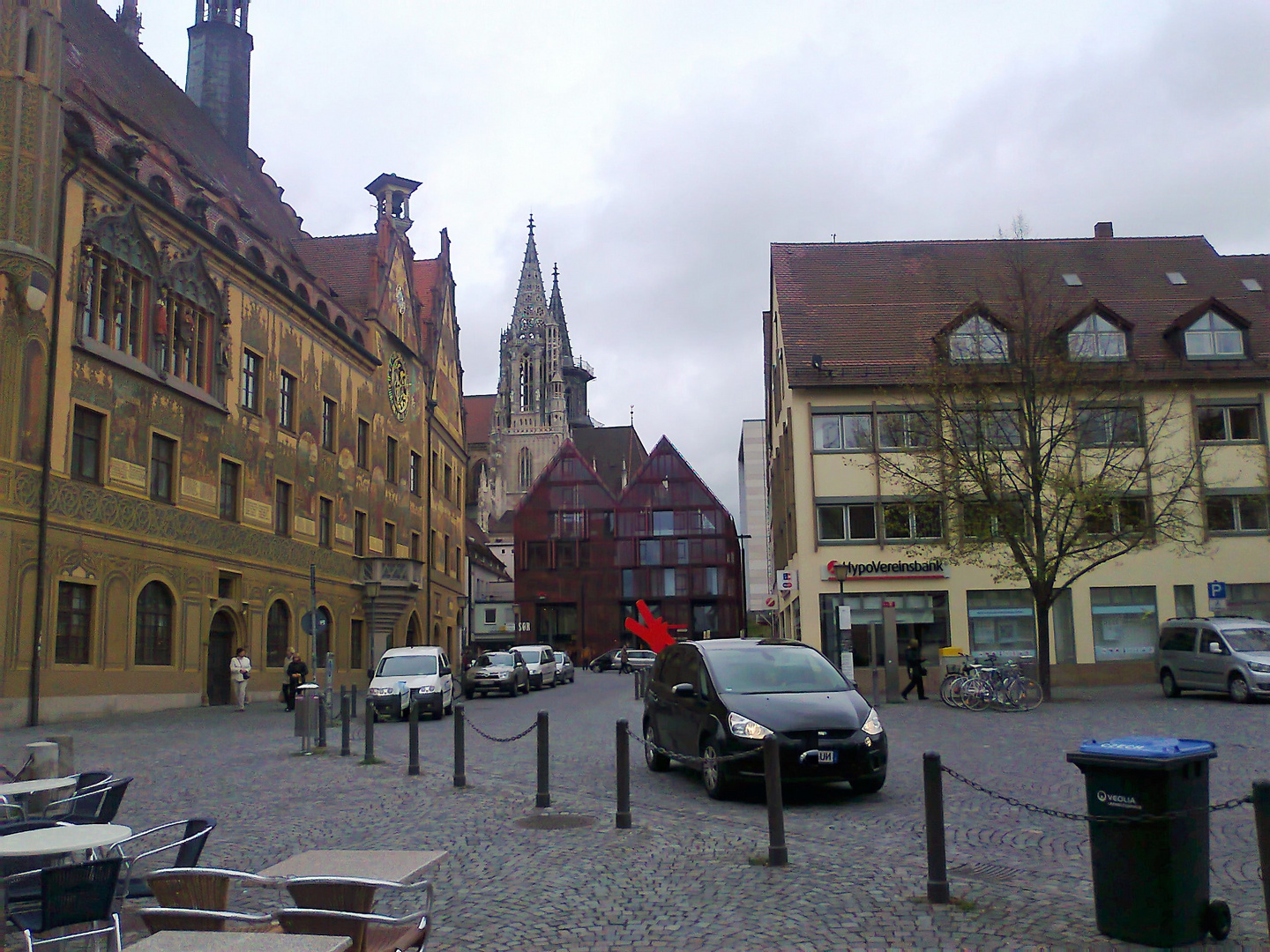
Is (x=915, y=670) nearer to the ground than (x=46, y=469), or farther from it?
nearer to the ground

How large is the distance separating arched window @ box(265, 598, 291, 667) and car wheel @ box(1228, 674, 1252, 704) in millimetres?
24867

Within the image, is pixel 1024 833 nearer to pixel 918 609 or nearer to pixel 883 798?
pixel 883 798

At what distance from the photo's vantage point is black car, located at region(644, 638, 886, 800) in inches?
459

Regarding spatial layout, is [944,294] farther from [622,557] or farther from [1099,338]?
[622,557]

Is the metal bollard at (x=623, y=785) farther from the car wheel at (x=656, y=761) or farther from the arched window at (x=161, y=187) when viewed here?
the arched window at (x=161, y=187)

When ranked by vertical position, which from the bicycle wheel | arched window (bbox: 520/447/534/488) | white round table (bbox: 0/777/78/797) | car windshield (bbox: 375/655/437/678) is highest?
arched window (bbox: 520/447/534/488)

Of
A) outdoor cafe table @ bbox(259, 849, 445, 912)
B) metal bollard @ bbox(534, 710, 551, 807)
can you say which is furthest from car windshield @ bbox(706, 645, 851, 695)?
outdoor cafe table @ bbox(259, 849, 445, 912)

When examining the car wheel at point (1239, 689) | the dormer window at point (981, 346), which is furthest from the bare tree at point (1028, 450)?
the car wheel at point (1239, 689)

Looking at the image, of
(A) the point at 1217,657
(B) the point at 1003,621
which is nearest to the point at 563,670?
(B) the point at 1003,621

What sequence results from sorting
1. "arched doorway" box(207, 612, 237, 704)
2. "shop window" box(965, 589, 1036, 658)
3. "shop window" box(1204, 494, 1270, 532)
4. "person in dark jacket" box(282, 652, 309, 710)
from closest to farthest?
"person in dark jacket" box(282, 652, 309, 710) < "arched doorway" box(207, 612, 237, 704) < "shop window" box(965, 589, 1036, 658) < "shop window" box(1204, 494, 1270, 532)

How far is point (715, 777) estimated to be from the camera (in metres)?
12.1

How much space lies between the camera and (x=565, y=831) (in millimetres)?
10203

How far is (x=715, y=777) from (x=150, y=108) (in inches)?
1247

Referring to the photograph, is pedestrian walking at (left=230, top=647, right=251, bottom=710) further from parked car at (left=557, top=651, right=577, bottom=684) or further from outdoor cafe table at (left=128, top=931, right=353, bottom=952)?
outdoor cafe table at (left=128, top=931, right=353, bottom=952)
